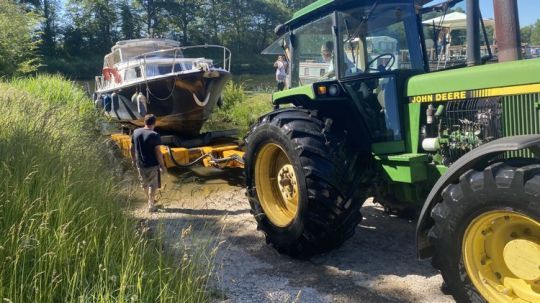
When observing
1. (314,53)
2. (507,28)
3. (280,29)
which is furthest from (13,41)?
(507,28)

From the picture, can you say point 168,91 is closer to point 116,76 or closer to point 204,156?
point 116,76

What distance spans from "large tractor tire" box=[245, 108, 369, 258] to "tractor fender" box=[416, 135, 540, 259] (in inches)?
36.4

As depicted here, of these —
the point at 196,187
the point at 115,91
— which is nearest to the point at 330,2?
the point at 196,187

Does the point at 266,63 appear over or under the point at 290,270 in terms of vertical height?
over

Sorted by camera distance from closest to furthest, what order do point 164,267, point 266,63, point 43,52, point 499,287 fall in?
point 499,287 < point 164,267 < point 43,52 < point 266,63

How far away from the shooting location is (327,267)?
4383 mm

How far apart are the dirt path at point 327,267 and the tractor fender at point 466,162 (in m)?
0.55

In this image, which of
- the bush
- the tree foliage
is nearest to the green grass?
the bush

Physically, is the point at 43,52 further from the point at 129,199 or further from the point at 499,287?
the point at 499,287

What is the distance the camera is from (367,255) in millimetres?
4633

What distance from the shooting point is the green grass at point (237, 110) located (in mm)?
14000

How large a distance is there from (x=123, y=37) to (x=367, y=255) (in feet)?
155

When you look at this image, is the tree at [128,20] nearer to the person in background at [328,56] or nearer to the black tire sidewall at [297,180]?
the black tire sidewall at [297,180]

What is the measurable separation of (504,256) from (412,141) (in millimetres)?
1402
